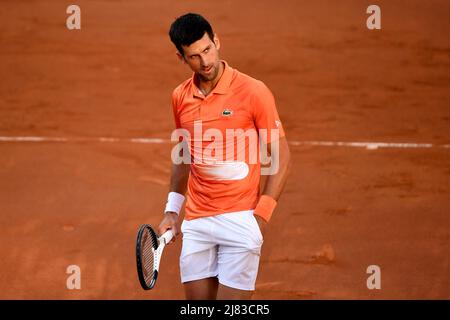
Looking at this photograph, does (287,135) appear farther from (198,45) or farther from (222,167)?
(198,45)

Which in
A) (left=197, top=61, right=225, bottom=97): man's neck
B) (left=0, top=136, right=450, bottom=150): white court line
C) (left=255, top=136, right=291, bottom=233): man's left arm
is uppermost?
(left=197, top=61, right=225, bottom=97): man's neck

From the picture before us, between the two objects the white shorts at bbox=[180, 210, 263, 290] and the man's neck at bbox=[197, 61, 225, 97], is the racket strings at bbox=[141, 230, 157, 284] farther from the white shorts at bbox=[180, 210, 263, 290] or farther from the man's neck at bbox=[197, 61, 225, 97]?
the man's neck at bbox=[197, 61, 225, 97]

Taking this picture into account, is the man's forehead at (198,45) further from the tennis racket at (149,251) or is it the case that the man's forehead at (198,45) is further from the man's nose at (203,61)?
the tennis racket at (149,251)

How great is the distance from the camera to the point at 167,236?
4.75m

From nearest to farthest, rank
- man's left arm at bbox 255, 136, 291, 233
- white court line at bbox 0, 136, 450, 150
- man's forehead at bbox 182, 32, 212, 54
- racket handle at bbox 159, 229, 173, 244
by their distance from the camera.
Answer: man's forehead at bbox 182, 32, 212, 54
man's left arm at bbox 255, 136, 291, 233
racket handle at bbox 159, 229, 173, 244
white court line at bbox 0, 136, 450, 150

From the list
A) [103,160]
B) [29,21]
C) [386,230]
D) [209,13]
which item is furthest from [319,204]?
[29,21]


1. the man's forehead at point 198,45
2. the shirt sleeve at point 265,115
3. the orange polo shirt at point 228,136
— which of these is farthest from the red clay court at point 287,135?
the man's forehead at point 198,45

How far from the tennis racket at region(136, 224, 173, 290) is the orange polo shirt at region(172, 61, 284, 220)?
28 cm

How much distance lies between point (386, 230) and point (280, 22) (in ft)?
13.9

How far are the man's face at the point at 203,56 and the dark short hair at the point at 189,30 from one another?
0.02 m

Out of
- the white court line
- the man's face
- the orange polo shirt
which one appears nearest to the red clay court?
the white court line

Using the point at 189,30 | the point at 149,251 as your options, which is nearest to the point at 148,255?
the point at 149,251

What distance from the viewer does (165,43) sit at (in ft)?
35.7

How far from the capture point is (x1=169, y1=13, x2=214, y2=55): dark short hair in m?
4.27
